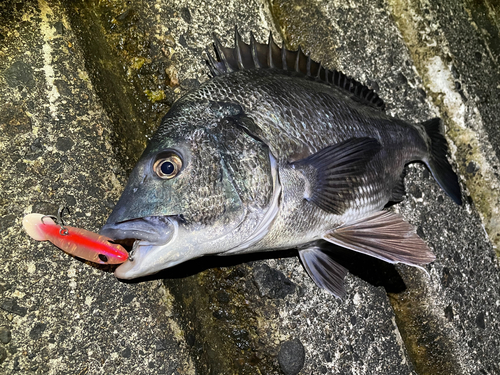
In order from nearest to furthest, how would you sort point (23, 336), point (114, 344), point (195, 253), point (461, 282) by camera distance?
point (195, 253)
point (23, 336)
point (114, 344)
point (461, 282)

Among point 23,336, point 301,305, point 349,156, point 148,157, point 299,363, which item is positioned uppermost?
point 349,156

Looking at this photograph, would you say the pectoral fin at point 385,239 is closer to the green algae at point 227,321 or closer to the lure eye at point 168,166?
the green algae at point 227,321

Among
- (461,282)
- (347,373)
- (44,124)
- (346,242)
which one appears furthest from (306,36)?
(347,373)

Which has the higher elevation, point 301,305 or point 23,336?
point 301,305

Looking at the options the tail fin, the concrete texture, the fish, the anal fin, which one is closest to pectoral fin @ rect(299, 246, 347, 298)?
the fish

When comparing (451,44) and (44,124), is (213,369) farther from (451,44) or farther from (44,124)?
(451,44)
